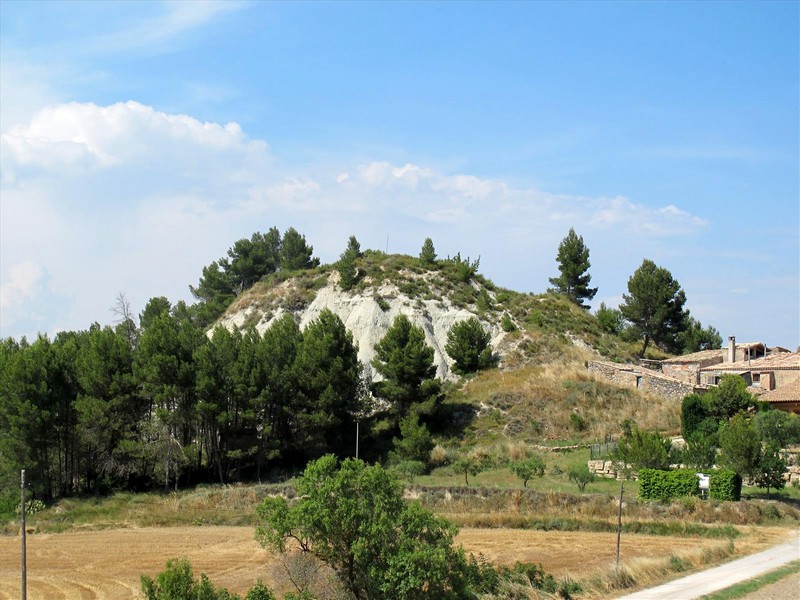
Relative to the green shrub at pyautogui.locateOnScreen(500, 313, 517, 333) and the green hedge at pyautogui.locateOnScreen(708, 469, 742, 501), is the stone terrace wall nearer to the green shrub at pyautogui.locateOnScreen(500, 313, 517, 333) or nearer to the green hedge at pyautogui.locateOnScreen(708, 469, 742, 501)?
the green shrub at pyautogui.locateOnScreen(500, 313, 517, 333)

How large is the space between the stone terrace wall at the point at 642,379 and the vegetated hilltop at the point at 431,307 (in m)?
5.98

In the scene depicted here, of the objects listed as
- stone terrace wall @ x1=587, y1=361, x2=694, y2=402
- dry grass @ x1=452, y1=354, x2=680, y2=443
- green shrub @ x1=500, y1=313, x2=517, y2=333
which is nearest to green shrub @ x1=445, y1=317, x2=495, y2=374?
dry grass @ x1=452, y1=354, x2=680, y2=443

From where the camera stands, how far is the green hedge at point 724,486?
3275cm

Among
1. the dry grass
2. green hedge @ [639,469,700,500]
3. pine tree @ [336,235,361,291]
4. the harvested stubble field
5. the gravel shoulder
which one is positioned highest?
pine tree @ [336,235,361,291]

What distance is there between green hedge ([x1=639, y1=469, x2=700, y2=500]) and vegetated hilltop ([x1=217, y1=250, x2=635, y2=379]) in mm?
25717

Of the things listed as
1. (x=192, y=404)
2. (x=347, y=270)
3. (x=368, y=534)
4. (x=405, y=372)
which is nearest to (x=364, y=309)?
(x=347, y=270)

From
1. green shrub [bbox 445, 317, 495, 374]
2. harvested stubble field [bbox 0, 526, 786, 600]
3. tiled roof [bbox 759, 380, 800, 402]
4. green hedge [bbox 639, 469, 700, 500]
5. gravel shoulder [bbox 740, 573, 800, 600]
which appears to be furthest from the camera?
green shrub [bbox 445, 317, 495, 374]

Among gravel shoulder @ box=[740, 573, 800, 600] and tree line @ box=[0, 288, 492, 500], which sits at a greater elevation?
tree line @ box=[0, 288, 492, 500]

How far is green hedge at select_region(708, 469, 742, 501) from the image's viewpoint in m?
32.8

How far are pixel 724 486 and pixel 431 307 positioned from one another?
37.3 meters

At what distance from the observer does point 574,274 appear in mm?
77250

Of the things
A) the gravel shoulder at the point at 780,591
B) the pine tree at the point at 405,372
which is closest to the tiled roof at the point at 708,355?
the pine tree at the point at 405,372

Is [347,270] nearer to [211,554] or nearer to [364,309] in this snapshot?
[364,309]

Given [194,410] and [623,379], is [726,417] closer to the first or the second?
[623,379]
